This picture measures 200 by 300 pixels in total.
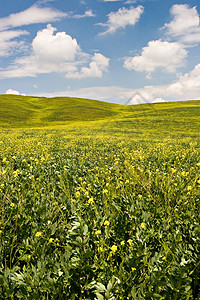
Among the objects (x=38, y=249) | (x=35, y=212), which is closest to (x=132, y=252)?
(x=38, y=249)

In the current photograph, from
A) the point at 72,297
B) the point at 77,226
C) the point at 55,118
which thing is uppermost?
the point at 55,118

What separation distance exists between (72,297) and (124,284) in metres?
0.58

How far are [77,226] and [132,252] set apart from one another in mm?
731

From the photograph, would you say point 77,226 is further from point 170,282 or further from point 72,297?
point 170,282

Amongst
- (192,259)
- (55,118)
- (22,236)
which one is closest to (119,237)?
(192,259)

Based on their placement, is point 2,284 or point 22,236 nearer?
point 2,284

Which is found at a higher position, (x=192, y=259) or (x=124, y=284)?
(x=192, y=259)

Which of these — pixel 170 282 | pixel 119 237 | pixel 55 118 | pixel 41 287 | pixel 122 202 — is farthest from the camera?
pixel 55 118

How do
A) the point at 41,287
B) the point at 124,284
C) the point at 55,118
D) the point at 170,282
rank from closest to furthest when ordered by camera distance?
the point at 170,282, the point at 41,287, the point at 124,284, the point at 55,118

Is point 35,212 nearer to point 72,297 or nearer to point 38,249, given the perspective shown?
point 38,249

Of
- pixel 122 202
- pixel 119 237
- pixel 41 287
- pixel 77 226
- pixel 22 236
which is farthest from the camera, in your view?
pixel 122 202

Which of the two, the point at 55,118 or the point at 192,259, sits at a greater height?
the point at 55,118

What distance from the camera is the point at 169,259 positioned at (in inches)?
91.3

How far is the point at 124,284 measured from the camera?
2.33 metres
